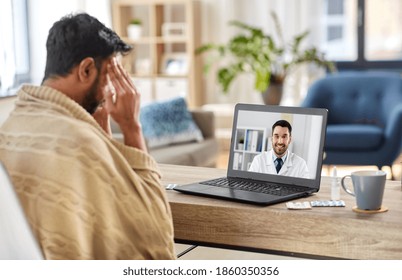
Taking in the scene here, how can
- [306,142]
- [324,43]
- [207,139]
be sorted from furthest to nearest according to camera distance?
1. [324,43]
2. [207,139]
3. [306,142]

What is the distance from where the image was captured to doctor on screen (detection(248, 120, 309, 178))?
77.7 inches

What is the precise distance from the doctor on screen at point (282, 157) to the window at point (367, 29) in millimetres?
5080

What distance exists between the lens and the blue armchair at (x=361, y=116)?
4.82 metres

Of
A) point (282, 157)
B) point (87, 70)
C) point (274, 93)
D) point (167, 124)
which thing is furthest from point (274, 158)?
point (274, 93)

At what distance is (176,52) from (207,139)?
247 cm

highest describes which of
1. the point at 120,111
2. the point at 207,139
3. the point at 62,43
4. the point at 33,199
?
the point at 62,43

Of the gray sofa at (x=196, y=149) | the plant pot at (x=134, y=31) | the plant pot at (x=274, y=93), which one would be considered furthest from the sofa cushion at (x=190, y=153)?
the plant pot at (x=134, y=31)

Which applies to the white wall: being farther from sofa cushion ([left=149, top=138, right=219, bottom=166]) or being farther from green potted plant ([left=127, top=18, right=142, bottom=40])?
sofa cushion ([left=149, top=138, right=219, bottom=166])

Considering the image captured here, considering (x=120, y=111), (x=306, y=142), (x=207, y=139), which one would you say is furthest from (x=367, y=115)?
(x=120, y=111)

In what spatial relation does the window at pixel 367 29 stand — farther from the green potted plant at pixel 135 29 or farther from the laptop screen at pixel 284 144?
the laptop screen at pixel 284 144

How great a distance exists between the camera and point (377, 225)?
164 cm

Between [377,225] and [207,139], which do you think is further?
[207,139]

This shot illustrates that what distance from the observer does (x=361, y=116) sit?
17.3 feet
